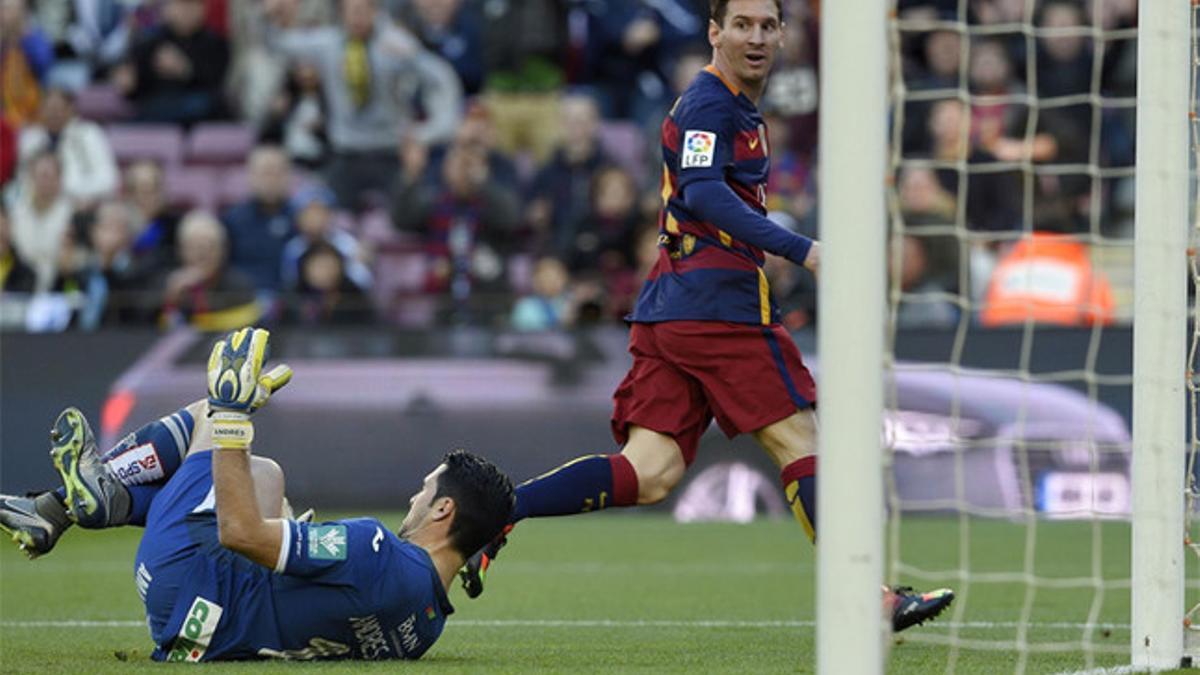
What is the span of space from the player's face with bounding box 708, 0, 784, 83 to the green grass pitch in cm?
177

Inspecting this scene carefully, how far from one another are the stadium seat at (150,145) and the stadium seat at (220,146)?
13 cm

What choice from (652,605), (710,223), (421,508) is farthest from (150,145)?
(421,508)

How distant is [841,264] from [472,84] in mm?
13209

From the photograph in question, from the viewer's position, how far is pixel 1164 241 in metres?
5.87

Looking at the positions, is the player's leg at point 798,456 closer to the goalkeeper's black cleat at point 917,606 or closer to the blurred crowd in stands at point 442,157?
the goalkeeper's black cleat at point 917,606

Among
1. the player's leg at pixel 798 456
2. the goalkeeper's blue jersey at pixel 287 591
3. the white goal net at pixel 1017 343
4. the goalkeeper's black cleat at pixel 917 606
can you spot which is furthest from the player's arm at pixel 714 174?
the goalkeeper's blue jersey at pixel 287 591

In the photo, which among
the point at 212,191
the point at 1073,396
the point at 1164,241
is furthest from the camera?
the point at 212,191

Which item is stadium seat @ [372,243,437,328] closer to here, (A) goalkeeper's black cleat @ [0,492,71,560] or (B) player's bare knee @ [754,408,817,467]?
(B) player's bare knee @ [754,408,817,467]

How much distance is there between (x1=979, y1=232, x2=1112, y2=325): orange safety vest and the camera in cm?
1290

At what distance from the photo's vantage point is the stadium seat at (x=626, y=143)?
16297 mm

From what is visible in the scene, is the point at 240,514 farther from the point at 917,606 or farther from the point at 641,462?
the point at 917,606

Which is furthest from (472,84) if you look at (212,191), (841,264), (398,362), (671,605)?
(841,264)

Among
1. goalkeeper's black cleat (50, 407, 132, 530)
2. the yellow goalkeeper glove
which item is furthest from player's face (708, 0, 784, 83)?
goalkeeper's black cleat (50, 407, 132, 530)

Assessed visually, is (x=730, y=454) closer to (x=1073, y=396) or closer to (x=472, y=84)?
(x=1073, y=396)
